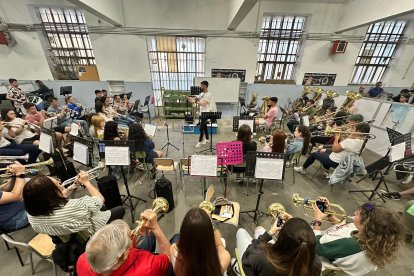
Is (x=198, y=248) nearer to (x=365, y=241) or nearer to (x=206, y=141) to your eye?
(x=365, y=241)

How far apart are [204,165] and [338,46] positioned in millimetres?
9156

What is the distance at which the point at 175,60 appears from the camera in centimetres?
895

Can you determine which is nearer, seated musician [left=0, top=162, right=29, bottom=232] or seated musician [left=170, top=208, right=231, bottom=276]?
seated musician [left=170, top=208, right=231, bottom=276]

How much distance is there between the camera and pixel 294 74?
903 cm

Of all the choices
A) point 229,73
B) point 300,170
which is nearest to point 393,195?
point 300,170

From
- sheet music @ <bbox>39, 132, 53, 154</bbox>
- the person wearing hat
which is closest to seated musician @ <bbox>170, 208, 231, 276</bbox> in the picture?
sheet music @ <bbox>39, 132, 53, 154</bbox>

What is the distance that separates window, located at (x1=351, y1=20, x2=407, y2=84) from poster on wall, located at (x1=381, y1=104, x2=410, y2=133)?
5224 millimetres

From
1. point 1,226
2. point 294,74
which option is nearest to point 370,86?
point 294,74

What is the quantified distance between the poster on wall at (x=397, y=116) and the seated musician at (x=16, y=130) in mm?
9389

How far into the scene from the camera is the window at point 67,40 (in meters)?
7.96

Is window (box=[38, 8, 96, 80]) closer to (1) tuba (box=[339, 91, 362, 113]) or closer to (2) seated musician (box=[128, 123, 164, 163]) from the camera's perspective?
(2) seated musician (box=[128, 123, 164, 163])

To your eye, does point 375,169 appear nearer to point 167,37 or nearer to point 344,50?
point 344,50

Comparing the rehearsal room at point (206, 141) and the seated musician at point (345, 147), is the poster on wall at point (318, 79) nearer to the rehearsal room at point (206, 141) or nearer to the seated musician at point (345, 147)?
the rehearsal room at point (206, 141)

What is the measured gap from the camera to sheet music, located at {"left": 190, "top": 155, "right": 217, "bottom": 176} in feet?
9.14
